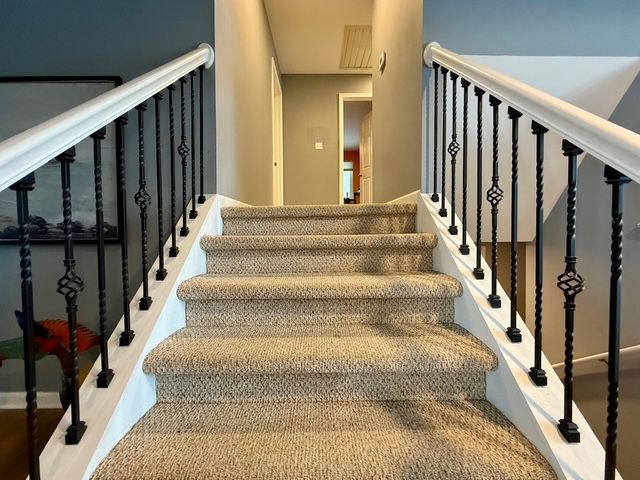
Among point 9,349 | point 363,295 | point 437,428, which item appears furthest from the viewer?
point 9,349

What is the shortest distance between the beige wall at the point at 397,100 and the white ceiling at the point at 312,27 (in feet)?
2.04

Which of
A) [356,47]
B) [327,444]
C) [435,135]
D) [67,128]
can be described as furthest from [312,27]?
[327,444]

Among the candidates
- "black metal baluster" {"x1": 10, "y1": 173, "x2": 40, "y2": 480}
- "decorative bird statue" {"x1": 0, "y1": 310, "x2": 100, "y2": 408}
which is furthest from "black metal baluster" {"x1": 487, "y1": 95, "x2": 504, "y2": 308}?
"decorative bird statue" {"x1": 0, "y1": 310, "x2": 100, "y2": 408}

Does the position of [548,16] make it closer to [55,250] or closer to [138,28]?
[138,28]

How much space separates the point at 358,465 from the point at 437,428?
0.89 feet

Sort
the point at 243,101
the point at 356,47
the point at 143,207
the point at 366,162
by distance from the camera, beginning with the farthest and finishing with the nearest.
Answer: the point at 366,162
the point at 356,47
the point at 243,101
the point at 143,207

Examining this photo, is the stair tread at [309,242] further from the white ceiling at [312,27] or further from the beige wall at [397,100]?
the white ceiling at [312,27]

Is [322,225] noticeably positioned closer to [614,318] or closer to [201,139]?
[201,139]

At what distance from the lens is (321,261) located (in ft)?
5.76

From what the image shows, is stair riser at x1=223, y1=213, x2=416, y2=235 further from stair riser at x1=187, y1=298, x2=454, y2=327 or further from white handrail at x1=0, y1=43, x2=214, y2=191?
white handrail at x1=0, y1=43, x2=214, y2=191

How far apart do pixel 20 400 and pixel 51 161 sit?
4.13 feet

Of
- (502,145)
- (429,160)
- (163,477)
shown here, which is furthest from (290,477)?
(502,145)

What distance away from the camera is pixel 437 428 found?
3.37ft

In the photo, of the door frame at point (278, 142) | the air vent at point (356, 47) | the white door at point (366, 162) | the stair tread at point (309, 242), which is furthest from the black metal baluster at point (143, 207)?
the white door at point (366, 162)
